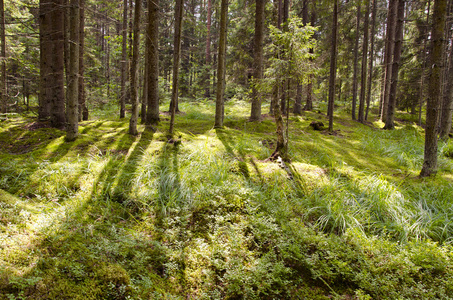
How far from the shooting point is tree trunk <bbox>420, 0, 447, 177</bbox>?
197 inches

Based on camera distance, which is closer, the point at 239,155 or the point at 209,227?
the point at 209,227

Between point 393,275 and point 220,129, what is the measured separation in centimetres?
694

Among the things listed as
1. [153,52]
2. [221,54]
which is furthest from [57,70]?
[221,54]

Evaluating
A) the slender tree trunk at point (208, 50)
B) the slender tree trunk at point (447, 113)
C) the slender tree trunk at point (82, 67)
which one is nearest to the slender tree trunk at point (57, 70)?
the slender tree trunk at point (82, 67)

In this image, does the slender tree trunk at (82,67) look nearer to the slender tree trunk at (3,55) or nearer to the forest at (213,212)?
the forest at (213,212)

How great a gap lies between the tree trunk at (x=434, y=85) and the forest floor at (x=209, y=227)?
1.53 feet

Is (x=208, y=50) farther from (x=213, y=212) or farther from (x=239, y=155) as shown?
(x=213, y=212)

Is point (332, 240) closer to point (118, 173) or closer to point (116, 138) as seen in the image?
point (118, 173)

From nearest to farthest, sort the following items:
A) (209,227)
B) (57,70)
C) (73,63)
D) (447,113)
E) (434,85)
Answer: (209,227) < (434,85) < (73,63) < (57,70) < (447,113)

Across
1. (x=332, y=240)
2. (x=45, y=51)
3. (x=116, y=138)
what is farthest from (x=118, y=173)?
(x=45, y=51)

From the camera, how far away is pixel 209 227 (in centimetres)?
379

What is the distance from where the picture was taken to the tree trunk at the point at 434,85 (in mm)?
5000

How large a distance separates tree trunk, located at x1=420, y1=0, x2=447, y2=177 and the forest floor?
1.53ft

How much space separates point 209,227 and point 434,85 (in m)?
5.82
